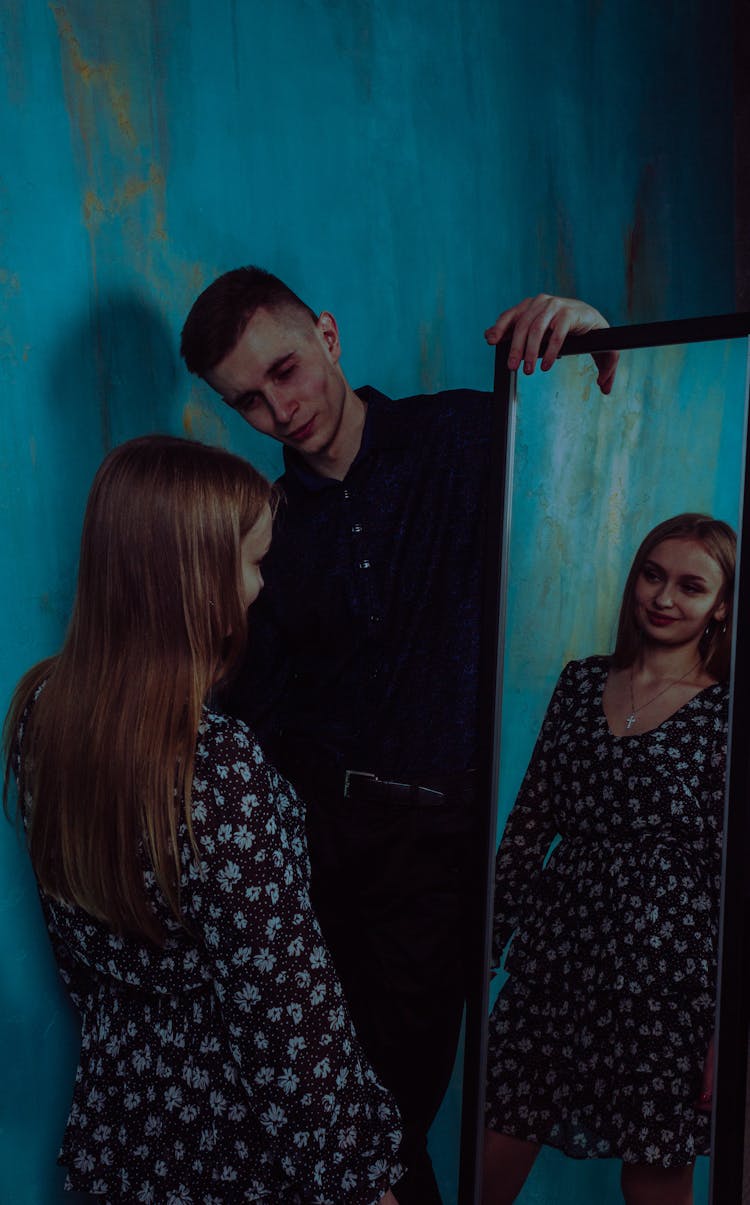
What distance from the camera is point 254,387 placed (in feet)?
5.74

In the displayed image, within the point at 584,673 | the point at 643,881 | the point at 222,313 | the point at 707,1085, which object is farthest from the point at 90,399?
the point at 707,1085

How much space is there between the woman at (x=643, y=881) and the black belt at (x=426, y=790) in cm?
22

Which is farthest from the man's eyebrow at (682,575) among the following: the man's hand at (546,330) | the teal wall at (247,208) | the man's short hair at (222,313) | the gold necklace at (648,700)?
the teal wall at (247,208)

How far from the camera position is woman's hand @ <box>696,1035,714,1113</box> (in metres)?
1.51

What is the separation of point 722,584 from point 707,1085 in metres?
0.66

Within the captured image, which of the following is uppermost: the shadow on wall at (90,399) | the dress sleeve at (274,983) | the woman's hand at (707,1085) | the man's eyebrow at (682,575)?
the shadow on wall at (90,399)

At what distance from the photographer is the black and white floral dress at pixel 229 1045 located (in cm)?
125

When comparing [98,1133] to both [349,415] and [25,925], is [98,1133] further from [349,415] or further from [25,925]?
[349,415]

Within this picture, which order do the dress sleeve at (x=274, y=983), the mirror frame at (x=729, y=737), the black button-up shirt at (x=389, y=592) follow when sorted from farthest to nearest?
the black button-up shirt at (x=389, y=592), the mirror frame at (x=729, y=737), the dress sleeve at (x=274, y=983)

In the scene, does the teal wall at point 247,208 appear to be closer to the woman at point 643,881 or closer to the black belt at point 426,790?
the black belt at point 426,790

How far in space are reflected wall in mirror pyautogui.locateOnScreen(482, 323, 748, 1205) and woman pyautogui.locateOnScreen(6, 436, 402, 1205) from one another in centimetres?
35

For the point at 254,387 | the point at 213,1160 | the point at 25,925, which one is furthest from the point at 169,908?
the point at 254,387

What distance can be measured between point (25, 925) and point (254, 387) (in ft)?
2.78

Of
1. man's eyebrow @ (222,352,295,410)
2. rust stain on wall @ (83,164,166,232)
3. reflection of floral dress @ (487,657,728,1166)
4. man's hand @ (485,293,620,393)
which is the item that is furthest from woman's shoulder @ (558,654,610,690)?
rust stain on wall @ (83,164,166,232)
